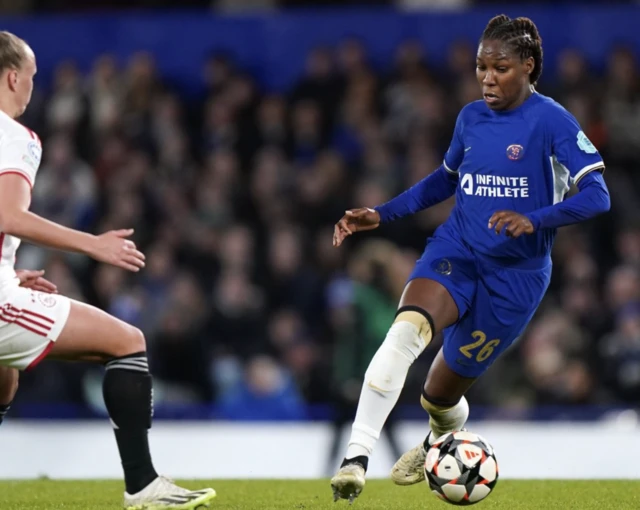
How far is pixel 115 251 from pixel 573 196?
2012 millimetres

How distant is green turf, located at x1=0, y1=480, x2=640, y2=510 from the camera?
219 inches

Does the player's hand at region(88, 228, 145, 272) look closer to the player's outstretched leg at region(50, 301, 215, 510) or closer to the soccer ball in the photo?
the player's outstretched leg at region(50, 301, 215, 510)

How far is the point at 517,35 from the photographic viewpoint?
5512mm

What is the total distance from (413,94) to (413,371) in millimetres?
3614

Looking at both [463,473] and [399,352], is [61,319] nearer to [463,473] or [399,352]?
[399,352]

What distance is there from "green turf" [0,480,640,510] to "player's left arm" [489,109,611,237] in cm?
137

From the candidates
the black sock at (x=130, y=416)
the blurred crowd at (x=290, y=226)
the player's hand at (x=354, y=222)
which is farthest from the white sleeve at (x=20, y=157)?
the blurred crowd at (x=290, y=226)

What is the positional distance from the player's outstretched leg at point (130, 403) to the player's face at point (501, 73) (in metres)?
2.02

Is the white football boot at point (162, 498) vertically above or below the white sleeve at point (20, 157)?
below

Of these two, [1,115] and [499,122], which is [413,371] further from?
[1,115]

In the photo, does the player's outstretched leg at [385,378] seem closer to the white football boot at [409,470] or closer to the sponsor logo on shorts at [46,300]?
the white football boot at [409,470]

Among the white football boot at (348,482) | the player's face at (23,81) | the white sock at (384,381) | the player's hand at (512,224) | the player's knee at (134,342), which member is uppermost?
the player's face at (23,81)

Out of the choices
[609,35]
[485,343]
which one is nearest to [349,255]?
[609,35]

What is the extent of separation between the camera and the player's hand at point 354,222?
18.5 feet
